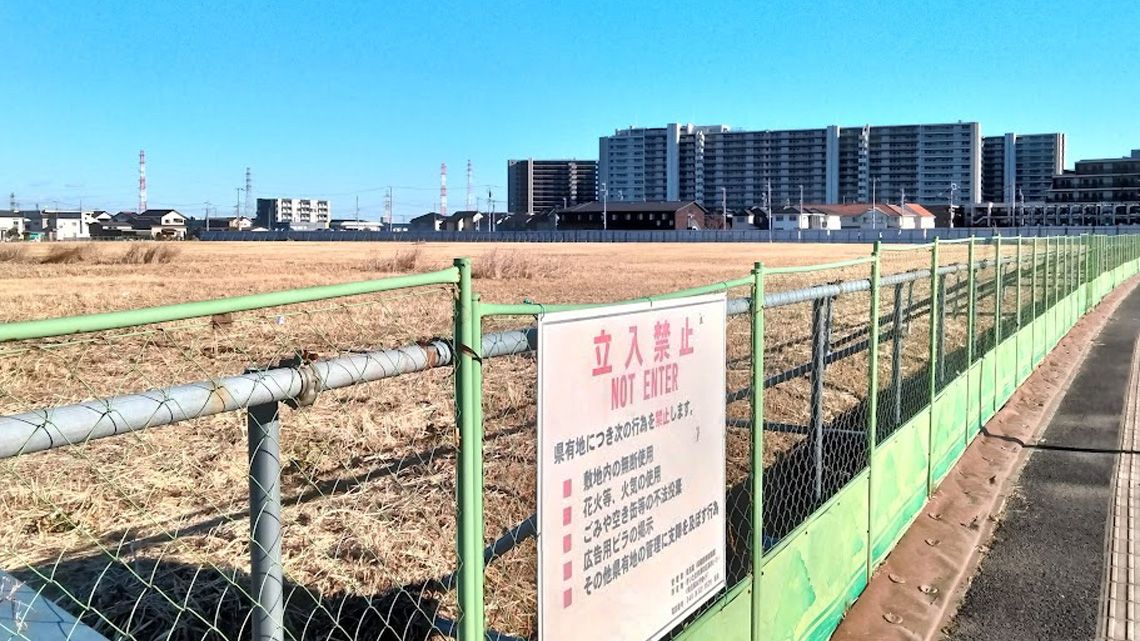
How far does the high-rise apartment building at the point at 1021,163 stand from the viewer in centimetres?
18212

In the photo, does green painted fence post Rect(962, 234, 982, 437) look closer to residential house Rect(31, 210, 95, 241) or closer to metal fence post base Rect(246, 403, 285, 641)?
metal fence post base Rect(246, 403, 285, 641)

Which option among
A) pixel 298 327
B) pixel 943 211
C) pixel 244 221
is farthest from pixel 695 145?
pixel 298 327

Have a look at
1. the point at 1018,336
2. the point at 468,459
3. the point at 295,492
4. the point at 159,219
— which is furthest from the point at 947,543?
the point at 159,219

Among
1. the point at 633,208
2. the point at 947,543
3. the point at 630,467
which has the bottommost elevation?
the point at 947,543

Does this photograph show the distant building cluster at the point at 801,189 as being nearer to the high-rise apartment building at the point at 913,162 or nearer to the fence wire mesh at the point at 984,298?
the high-rise apartment building at the point at 913,162

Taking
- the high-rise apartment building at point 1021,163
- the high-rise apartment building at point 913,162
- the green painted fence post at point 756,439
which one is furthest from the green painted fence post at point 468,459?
the high-rise apartment building at point 1021,163

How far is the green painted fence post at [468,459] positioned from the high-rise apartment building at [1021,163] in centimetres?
19311

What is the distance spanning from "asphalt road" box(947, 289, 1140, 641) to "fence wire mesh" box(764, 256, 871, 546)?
96 centimetres

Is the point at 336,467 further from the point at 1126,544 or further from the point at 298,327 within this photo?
the point at 298,327

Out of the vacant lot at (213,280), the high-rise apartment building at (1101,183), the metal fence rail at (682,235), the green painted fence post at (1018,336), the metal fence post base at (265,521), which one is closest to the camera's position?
the metal fence post base at (265,521)

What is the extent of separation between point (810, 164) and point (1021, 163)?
51.7m

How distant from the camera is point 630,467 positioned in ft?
9.08

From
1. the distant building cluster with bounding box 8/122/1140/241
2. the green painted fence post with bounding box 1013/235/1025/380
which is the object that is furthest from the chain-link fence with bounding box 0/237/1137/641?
the distant building cluster with bounding box 8/122/1140/241

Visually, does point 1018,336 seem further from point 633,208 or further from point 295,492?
point 633,208
